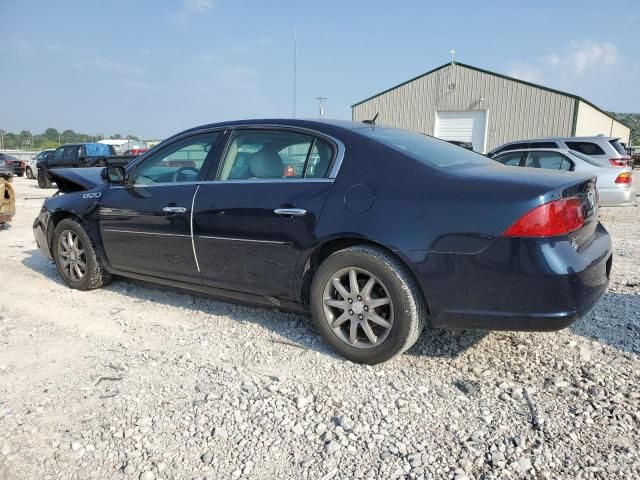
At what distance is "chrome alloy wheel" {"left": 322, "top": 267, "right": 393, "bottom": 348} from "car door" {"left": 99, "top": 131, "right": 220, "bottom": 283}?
4.04 feet

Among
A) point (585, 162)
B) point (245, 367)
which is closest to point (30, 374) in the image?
point (245, 367)

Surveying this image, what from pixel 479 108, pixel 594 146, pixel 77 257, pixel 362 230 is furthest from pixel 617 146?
pixel 479 108

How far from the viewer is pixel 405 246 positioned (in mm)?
2711

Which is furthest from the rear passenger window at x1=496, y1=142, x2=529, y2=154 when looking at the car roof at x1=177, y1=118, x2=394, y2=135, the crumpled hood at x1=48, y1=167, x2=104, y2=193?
the crumpled hood at x1=48, y1=167, x2=104, y2=193

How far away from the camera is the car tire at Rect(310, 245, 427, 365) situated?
9.11 feet

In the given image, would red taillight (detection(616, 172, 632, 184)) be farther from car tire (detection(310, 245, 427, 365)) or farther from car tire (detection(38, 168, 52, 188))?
car tire (detection(38, 168, 52, 188))

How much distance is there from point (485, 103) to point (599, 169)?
17.9 metres

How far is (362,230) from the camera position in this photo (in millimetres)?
2832

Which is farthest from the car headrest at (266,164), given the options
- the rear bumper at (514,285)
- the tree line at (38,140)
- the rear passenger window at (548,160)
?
the tree line at (38,140)

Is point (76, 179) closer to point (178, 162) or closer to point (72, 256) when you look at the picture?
point (72, 256)

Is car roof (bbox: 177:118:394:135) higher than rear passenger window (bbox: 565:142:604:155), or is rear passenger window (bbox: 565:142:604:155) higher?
rear passenger window (bbox: 565:142:604:155)

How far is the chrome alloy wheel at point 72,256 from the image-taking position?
181 inches

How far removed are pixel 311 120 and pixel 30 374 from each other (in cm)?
244

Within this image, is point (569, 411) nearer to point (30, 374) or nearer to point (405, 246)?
point (405, 246)
